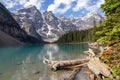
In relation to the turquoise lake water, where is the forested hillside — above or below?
above

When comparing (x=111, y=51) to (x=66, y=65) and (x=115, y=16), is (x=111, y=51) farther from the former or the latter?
(x=66, y=65)

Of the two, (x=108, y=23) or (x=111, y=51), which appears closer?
(x=111, y=51)

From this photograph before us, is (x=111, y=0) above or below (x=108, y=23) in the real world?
above

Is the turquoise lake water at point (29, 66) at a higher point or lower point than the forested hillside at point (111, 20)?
lower

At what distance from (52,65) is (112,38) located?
22.0m

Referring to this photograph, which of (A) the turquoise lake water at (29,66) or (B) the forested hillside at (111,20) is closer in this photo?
(B) the forested hillside at (111,20)

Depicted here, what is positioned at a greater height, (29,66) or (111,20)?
(111,20)

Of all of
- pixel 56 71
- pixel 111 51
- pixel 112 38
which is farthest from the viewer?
pixel 56 71

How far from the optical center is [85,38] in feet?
620

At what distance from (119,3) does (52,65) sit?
2259cm

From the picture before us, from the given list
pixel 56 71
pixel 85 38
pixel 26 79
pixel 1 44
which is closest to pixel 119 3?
pixel 26 79

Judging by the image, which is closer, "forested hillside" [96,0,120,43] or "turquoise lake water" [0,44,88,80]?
"forested hillside" [96,0,120,43]

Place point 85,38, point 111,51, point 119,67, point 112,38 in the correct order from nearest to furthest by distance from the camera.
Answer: point 119,67 < point 111,51 < point 112,38 < point 85,38

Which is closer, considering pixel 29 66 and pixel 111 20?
pixel 111 20
